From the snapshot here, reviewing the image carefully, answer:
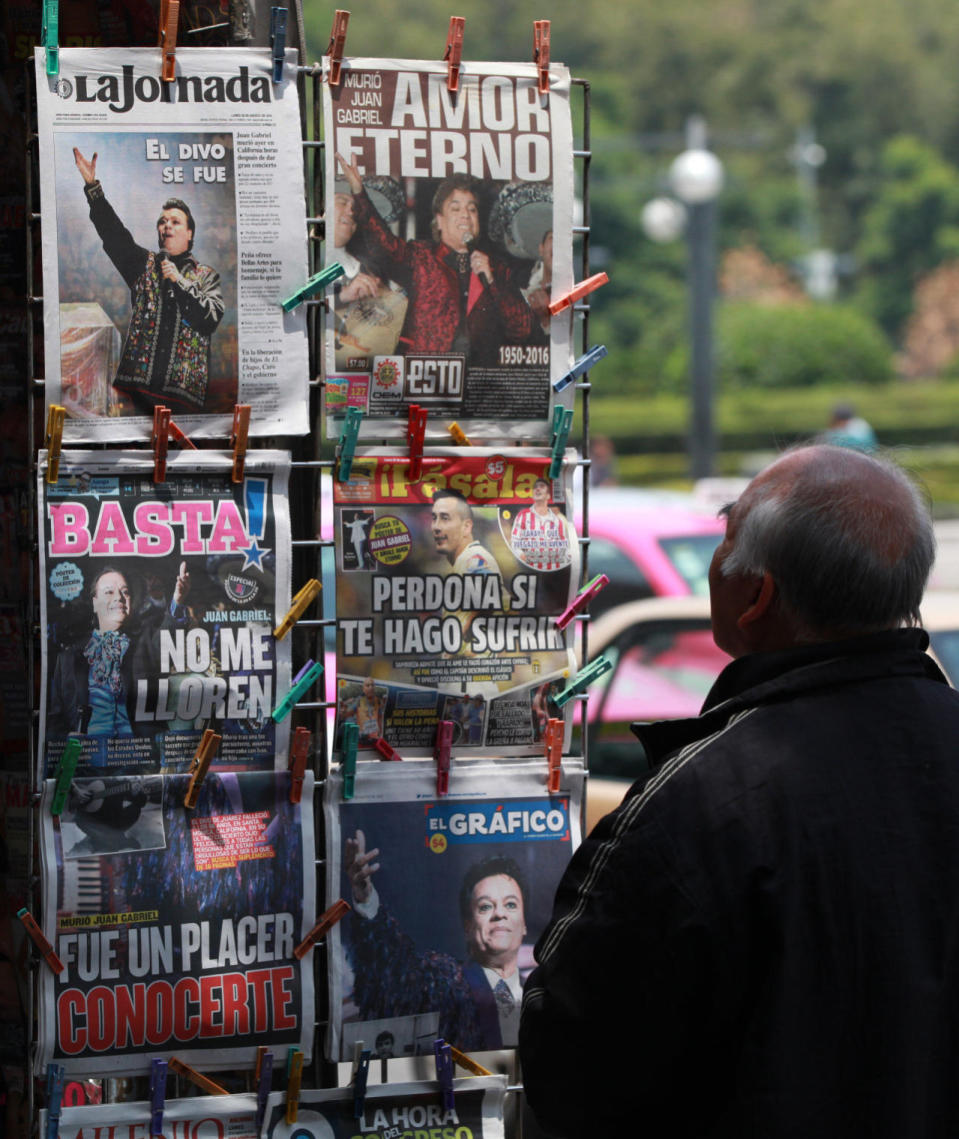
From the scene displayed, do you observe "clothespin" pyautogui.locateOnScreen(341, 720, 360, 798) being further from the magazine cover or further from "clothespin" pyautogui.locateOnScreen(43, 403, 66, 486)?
"clothespin" pyautogui.locateOnScreen(43, 403, 66, 486)

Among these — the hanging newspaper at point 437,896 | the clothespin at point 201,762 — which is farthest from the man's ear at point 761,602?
the clothespin at point 201,762

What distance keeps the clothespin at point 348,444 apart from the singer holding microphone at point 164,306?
7.8 inches

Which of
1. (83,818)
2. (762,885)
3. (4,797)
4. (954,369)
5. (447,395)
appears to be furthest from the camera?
(954,369)

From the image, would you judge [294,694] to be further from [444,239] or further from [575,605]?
[444,239]

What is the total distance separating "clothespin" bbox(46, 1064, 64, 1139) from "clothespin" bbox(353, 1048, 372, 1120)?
39cm

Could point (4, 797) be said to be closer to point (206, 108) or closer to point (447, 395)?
point (447, 395)

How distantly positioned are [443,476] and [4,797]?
0.84 metres

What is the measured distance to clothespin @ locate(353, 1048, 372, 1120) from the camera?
6.16ft

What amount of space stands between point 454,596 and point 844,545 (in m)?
0.62

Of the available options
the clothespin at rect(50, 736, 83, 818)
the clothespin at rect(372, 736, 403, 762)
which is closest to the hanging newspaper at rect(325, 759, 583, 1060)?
the clothespin at rect(372, 736, 403, 762)

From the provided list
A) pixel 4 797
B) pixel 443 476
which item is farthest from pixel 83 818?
pixel 443 476

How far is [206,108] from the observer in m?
1.83

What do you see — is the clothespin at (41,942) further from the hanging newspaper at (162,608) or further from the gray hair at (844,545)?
the gray hair at (844,545)

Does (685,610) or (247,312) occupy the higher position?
(247,312)
